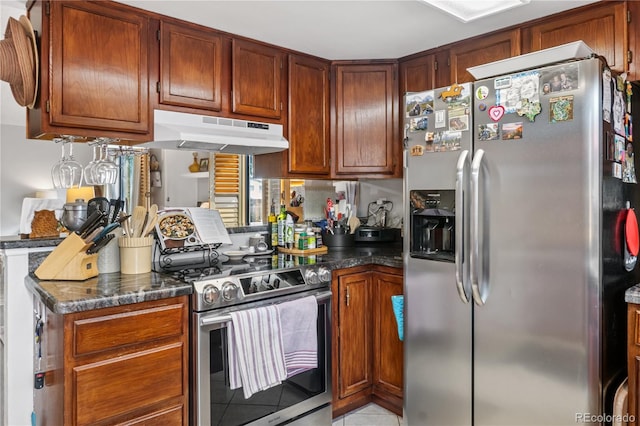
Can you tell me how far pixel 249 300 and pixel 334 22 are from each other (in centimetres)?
155

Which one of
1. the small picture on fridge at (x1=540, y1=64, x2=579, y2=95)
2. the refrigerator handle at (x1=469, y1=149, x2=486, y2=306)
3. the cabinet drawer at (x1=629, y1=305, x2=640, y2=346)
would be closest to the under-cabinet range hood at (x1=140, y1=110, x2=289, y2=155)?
the refrigerator handle at (x1=469, y1=149, x2=486, y2=306)

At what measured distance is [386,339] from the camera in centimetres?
256

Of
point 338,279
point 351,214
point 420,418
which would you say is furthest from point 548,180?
point 351,214

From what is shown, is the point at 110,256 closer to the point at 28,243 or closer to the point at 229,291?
the point at 28,243

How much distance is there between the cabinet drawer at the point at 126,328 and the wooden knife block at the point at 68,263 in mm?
388

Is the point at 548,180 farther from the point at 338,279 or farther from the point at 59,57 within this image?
the point at 59,57

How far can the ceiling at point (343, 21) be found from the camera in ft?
6.72

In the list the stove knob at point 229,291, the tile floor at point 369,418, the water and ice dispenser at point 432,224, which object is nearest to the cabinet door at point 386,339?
the tile floor at point 369,418

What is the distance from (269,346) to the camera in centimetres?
203

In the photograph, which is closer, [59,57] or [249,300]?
[59,57]

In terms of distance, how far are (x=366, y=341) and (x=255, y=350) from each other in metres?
0.89

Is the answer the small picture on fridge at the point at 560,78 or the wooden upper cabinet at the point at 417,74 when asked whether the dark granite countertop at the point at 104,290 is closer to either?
the small picture on fridge at the point at 560,78

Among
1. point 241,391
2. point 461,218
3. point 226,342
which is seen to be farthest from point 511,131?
point 241,391

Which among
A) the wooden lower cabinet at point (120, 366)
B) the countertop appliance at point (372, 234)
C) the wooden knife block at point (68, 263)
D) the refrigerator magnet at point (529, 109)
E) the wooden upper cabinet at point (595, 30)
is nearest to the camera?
the wooden lower cabinet at point (120, 366)
